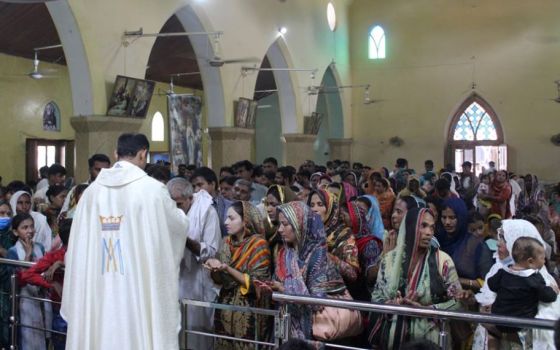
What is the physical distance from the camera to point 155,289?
3725 mm

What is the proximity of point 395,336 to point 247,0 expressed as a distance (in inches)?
471

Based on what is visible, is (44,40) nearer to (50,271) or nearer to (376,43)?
(376,43)

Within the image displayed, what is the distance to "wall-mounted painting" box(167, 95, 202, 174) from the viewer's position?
36.2 feet

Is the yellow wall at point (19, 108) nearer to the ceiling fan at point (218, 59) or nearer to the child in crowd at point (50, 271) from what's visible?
the ceiling fan at point (218, 59)

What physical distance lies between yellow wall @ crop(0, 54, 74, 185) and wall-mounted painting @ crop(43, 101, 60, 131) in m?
0.12

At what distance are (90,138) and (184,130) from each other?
→ 6.49ft

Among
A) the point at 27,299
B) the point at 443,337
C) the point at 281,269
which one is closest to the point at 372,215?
the point at 281,269

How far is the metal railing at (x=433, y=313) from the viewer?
119 inches

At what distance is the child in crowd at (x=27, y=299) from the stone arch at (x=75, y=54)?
4.68 meters

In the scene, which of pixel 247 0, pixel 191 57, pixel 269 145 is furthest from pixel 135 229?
pixel 269 145

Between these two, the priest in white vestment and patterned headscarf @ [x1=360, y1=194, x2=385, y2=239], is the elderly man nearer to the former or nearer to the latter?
the priest in white vestment

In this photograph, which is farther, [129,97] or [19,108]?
[19,108]

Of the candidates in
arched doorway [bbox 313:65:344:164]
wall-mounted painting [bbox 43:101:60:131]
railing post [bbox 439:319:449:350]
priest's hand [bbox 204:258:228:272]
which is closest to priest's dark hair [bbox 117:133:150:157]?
priest's hand [bbox 204:258:228:272]

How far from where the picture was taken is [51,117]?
17578mm
